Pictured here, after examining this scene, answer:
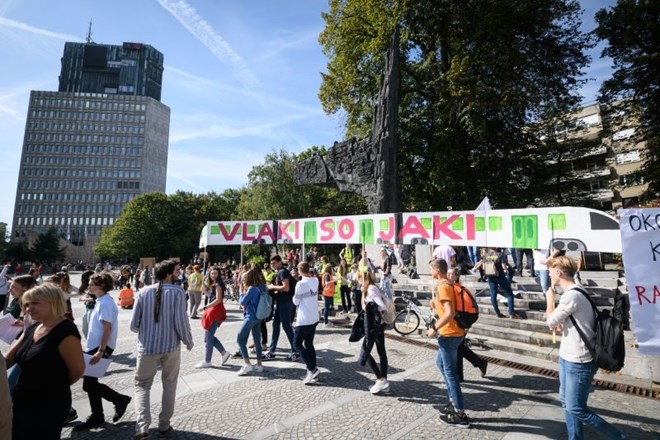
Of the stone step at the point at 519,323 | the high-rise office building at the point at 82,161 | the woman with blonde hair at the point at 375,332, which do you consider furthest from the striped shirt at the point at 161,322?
the high-rise office building at the point at 82,161

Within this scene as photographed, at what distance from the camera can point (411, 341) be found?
784cm

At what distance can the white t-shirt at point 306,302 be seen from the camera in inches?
211

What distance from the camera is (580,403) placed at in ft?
10.1

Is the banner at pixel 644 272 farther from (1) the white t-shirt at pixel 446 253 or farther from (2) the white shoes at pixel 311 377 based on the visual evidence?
(1) the white t-shirt at pixel 446 253

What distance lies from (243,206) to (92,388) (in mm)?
34450

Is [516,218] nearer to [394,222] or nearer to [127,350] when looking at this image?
[394,222]

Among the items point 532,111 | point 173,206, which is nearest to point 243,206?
point 173,206

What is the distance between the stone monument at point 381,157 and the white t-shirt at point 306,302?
9969 mm

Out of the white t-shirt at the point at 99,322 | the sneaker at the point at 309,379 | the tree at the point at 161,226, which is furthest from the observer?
the tree at the point at 161,226

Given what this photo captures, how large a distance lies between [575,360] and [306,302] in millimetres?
3609

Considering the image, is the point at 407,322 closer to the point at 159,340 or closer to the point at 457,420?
the point at 457,420

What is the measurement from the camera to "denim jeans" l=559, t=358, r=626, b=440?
3000 mm

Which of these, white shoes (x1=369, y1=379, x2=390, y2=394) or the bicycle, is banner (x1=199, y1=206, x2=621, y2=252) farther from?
white shoes (x1=369, y1=379, x2=390, y2=394)

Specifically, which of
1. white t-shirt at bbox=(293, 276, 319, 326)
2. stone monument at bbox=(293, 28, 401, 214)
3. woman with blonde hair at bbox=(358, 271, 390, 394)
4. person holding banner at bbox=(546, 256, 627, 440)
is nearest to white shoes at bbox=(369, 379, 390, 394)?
woman with blonde hair at bbox=(358, 271, 390, 394)
